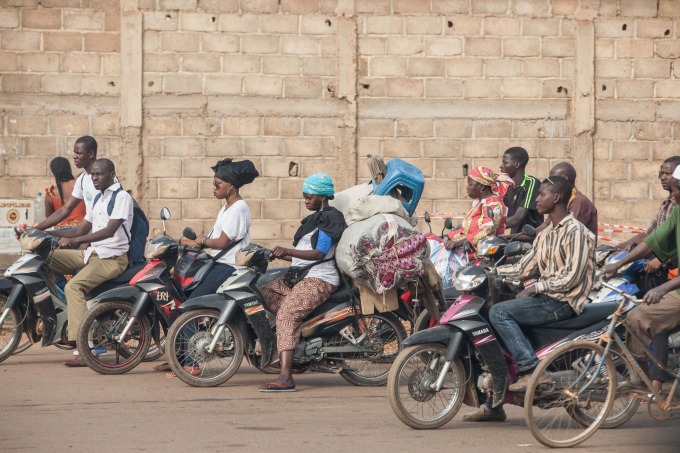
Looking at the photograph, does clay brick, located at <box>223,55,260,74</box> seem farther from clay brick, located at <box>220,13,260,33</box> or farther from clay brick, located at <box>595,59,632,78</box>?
clay brick, located at <box>595,59,632,78</box>

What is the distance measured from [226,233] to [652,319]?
3827mm

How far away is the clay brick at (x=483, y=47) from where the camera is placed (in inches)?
632

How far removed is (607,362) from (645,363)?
41 cm

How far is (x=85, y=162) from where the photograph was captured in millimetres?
11391

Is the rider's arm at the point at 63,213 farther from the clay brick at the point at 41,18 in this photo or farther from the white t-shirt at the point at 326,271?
the clay brick at the point at 41,18

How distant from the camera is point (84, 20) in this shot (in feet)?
50.5

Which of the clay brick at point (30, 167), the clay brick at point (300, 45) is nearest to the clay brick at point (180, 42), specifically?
the clay brick at point (300, 45)

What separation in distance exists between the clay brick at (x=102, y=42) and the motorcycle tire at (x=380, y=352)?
7251 mm

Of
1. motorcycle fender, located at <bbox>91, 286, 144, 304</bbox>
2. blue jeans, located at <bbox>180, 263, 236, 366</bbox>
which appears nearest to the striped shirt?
blue jeans, located at <bbox>180, 263, 236, 366</bbox>

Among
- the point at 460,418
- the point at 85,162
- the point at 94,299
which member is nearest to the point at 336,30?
the point at 85,162

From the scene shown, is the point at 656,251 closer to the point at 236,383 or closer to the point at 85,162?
the point at 236,383

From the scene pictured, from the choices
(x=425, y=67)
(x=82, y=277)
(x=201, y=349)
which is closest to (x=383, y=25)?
(x=425, y=67)

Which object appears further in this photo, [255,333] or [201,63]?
[201,63]

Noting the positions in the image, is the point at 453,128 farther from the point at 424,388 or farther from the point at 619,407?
the point at 424,388
